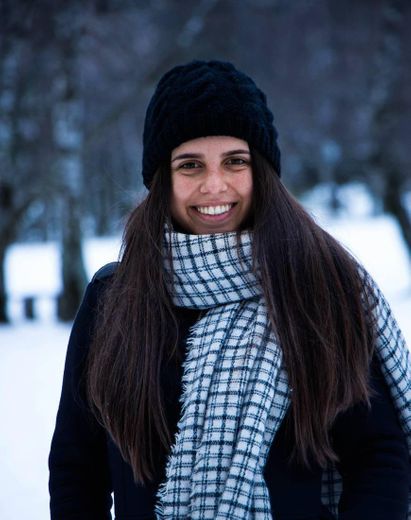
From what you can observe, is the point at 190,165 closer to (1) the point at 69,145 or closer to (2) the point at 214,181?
(2) the point at 214,181

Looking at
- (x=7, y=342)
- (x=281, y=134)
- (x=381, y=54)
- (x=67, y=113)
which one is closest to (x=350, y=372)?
(x=7, y=342)

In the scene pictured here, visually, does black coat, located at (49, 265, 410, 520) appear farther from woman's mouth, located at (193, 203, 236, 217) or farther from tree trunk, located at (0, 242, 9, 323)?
tree trunk, located at (0, 242, 9, 323)

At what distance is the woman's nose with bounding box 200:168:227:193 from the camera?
1.75 m

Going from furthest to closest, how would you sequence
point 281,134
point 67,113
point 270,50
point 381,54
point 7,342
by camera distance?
1. point 281,134
2. point 270,50
3. point 381,54
4. point 67,113
5. point 7,342

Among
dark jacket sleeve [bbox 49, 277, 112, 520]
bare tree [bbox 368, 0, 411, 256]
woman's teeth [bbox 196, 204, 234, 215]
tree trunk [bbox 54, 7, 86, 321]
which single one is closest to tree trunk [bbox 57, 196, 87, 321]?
tree trunk [bbox 54, 7, 86, 321]

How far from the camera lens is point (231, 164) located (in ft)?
5.88

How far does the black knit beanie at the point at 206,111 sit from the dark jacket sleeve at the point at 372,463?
2.26 ft

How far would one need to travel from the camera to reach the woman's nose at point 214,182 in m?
1.75

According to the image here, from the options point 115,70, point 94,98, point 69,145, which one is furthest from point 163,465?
point 94,98

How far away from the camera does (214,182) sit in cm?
175

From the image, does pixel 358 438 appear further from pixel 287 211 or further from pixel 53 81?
pixel 53 81

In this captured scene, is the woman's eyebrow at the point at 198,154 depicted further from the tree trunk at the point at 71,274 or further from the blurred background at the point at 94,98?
the tree trunk at the point at 71,274

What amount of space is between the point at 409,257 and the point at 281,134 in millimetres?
6492

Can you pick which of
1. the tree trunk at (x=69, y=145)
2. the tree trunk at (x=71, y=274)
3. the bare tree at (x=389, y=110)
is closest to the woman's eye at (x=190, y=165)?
the tree trunk at (x=69, y=145)
